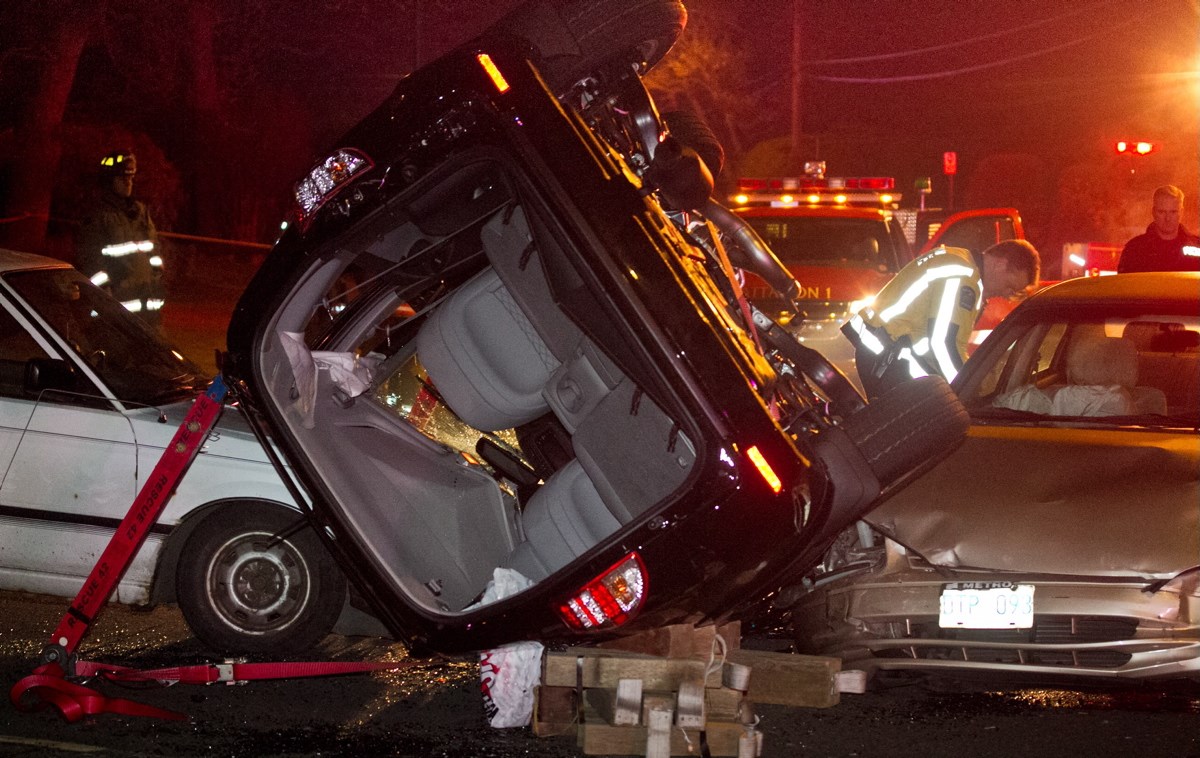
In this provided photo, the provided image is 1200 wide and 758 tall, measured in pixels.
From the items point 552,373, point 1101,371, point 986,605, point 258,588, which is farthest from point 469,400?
point 1101,371

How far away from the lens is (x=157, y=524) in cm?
535

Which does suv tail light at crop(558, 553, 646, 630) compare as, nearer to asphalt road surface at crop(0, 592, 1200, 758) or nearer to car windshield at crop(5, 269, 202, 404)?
asphalt road surface at crop(0, 592, 1200, 758)

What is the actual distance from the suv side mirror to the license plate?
3400mm

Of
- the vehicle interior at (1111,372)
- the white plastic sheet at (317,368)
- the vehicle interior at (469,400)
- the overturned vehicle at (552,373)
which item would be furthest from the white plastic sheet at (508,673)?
the vehicle interior at (1111,372)

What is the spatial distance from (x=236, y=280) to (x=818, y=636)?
16346 millimetres

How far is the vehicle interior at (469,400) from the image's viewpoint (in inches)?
182

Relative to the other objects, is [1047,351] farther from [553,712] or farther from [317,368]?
[317,368]

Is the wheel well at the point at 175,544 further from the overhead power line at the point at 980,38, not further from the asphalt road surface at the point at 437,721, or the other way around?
the overhead power line at the point at 980,38

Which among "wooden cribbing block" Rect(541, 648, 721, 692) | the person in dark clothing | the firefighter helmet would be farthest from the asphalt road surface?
the person in dark clothing

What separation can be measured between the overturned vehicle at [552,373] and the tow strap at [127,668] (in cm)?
26

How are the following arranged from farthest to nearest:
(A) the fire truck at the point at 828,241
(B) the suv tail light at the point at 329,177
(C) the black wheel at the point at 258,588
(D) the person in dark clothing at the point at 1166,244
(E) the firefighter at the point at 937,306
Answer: (D) the person in dark clothing at the point at 1166,244
(A) the fire truck at the point at 828,241
(E) the firefighter at the point at 937,306
(C) the black wheel at the point at 258,588
(B) the suv tail light at the point at 329,177

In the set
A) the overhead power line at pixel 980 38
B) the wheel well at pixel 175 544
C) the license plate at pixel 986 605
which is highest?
the overhead power line at pixel 980 38

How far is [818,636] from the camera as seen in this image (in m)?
4.89

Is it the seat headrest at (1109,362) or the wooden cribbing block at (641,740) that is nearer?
the wooden cribbing block at (641,740)
